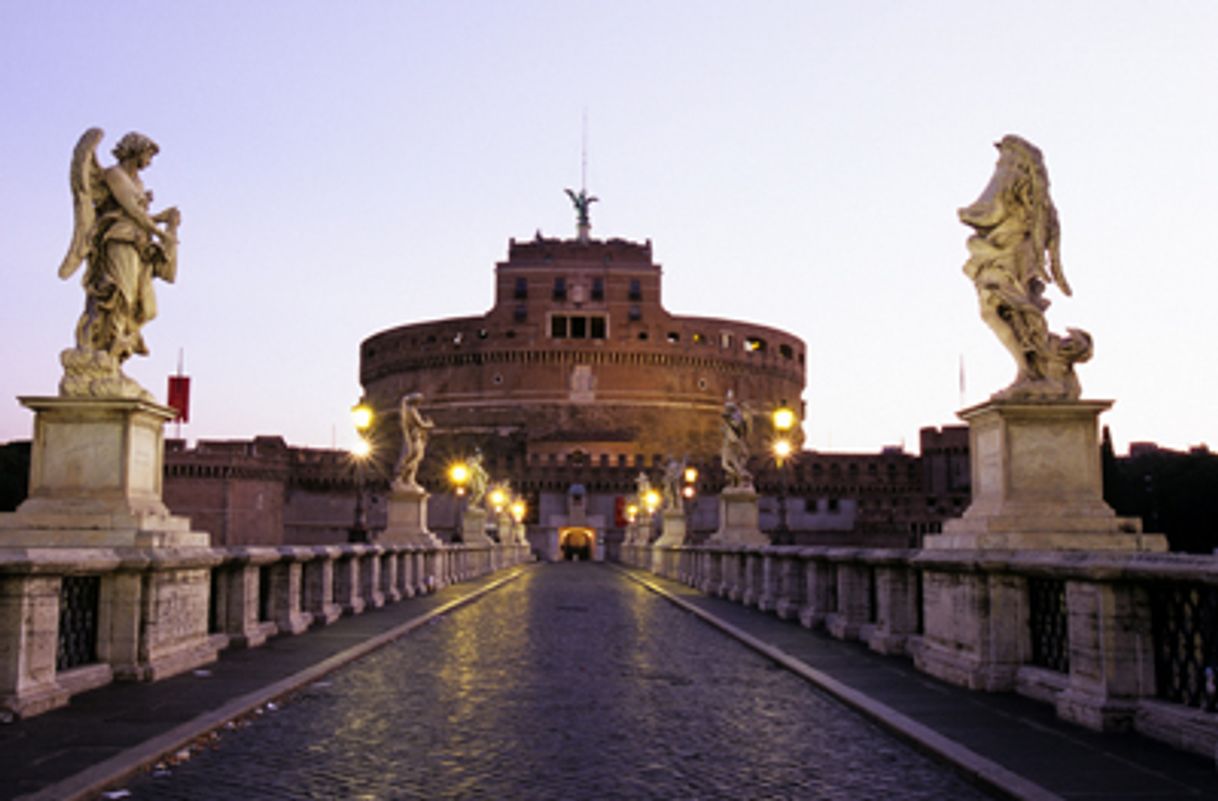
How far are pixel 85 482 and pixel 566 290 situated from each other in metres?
82.7

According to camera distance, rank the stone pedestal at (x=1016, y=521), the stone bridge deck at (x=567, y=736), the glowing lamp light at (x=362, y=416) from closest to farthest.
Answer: the stone bridge deck at (x=567, y=736) → the stone pedestal at (x=1016, y=521) → the glowing lamp light at (x=362, y=416)

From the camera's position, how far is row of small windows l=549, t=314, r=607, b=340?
89.8 m

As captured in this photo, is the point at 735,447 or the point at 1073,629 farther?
the point at 735,447

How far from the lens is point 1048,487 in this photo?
8188mm

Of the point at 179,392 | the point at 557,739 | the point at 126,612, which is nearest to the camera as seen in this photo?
the point at 557,739

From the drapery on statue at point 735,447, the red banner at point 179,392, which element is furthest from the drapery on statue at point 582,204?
the drapery on statue at point 735,447

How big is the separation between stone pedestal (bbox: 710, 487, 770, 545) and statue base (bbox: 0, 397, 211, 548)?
50.8ft

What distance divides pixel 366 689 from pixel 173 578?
1618mm

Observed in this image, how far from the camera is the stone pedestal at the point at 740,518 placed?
74.9ft

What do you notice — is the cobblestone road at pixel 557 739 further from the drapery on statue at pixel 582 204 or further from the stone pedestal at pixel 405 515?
the drapery on statue at pixel 582 204

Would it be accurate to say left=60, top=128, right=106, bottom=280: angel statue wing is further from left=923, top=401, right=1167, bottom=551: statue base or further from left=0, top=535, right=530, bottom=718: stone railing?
left=923, top=401, right=1167, bottom=551: statue base

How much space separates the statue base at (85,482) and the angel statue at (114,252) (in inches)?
11.1

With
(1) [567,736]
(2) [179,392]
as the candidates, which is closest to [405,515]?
(1) [567,736]

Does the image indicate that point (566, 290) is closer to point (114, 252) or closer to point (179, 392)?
point (179, 392)
